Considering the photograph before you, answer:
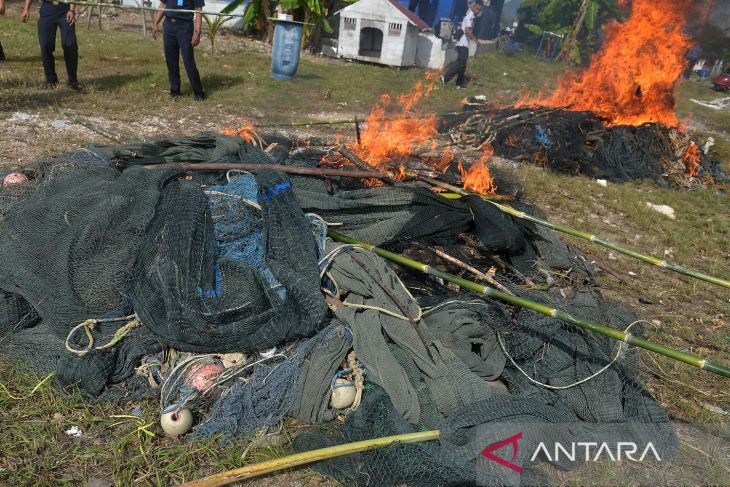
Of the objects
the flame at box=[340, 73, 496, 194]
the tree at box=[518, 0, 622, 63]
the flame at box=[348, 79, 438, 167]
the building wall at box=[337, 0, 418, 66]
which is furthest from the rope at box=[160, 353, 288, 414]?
the tree at box=[518, 0, 622, 63]

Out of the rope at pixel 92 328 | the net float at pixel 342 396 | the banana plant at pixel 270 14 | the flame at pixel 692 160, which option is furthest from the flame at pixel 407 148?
the banana plant at pixel 270 14

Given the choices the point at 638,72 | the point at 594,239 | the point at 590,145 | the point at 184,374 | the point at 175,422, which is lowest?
the point at 175,422

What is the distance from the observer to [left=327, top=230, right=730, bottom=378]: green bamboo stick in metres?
2.64

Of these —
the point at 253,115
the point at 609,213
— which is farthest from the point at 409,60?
the point at 609,213

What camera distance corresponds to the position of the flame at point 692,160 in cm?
864

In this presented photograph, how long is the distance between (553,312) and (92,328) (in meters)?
2.62

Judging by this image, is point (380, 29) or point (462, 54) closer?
point (462, 54)

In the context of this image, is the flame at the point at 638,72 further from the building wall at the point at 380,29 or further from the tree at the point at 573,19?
the tree at the point at 573,19

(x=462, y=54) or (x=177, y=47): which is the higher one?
(x=462, y=54)

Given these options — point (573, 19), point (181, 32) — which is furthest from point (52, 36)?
point (573, 19)

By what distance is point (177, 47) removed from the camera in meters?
9.02

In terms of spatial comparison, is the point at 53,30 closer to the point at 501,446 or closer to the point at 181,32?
the point at 181,32

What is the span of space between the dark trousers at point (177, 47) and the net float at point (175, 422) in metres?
7.54

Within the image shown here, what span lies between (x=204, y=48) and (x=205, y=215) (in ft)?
41.2
